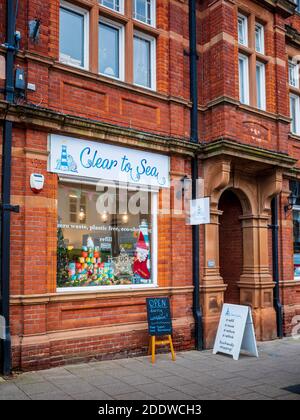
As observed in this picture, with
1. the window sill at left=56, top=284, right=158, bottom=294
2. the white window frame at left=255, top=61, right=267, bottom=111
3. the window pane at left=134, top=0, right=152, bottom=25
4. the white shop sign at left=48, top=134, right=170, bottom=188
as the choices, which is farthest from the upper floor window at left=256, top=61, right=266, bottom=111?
the window sill at left=56, top=284, right=158, bottom=294

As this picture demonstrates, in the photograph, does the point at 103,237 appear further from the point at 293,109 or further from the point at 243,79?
the point at 293,109

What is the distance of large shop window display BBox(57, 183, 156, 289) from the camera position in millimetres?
8227

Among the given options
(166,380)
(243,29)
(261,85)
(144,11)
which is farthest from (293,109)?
(166,380)

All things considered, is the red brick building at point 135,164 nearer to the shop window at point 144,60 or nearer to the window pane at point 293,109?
the shop window at point 144,60

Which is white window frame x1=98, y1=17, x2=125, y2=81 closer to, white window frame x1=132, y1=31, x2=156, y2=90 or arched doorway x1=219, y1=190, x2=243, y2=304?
white window frame x1=132, y1=31, x2=156, y2=90

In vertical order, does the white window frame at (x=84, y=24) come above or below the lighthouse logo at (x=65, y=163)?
above

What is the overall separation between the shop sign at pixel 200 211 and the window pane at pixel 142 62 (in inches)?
105

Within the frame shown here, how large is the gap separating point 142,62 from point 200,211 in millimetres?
A: 3360

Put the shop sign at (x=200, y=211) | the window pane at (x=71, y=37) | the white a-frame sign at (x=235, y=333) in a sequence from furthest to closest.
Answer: the shop sign at (x=200, y=211) < the white a-frame sign at (x=235, y=333) < the window pane at (x=71, y=37)

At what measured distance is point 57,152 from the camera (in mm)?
7910

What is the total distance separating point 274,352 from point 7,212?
6.05m

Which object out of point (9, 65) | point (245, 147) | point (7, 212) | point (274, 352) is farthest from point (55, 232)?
point (274, 352)

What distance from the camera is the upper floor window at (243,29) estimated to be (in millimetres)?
11016

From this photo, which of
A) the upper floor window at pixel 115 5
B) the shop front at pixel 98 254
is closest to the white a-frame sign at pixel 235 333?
the shop front at pixel 98 254
